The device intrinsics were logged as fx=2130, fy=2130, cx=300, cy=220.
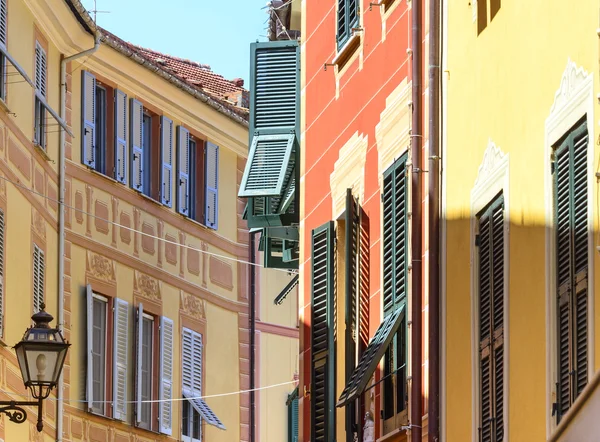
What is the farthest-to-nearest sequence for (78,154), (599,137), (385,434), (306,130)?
(78,154) → (306,130) → (385,434) → (599,137)

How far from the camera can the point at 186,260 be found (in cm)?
3353

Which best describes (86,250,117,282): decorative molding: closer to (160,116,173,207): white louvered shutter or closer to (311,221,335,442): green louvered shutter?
(160,116,173,207): white louvered shutter

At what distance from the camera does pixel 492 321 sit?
13133 millimetres

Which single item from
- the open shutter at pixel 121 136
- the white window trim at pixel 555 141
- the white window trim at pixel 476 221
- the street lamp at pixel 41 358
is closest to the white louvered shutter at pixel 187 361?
the open shutter at pixel 121 136

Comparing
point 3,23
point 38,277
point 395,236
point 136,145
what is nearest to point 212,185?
point 136,145

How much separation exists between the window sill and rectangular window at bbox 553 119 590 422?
20.6ft

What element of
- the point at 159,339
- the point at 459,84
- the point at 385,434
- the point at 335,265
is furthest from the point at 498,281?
the point at 159,339

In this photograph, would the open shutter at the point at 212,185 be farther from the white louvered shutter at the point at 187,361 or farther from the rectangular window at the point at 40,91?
the rectangular window at the point at 40,91

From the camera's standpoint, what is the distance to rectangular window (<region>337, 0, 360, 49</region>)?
18.2 metres

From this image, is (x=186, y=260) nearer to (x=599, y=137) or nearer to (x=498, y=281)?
(x=498, y=281)

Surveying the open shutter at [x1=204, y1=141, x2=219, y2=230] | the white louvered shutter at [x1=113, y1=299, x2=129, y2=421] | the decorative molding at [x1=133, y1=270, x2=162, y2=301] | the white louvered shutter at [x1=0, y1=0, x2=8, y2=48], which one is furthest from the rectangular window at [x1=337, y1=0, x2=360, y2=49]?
the open shutter at [x1=204, y1=141, x2=219, y2=230]

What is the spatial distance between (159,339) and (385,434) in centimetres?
1659

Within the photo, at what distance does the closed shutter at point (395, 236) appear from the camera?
15625 millimetres

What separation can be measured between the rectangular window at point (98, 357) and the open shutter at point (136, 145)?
226 cm
